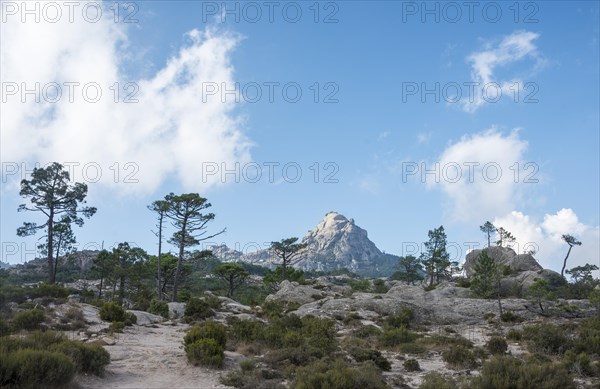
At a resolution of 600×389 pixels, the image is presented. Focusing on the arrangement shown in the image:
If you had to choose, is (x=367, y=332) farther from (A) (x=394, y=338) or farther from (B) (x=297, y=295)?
(B) (x=297, y=295)

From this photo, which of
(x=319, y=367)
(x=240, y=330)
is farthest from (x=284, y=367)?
(x=240, y=330)

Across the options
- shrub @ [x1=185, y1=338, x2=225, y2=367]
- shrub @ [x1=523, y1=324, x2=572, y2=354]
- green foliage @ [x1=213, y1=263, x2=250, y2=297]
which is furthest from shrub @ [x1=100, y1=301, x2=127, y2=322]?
green foliage @ [x1=213, y1=263, x2=250, y2=297]

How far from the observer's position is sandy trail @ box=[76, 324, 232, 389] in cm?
1134

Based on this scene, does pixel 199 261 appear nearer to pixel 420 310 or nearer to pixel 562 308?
pixel 420 310

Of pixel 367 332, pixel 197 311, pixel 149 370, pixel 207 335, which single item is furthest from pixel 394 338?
pixel 197 311

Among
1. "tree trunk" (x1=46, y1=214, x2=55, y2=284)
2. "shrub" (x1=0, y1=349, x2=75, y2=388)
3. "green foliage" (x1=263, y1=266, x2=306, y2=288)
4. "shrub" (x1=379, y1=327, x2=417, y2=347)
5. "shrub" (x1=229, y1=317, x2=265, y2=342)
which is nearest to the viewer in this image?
"shrub" (x1=0, y1=349, x2=75, y2=388)

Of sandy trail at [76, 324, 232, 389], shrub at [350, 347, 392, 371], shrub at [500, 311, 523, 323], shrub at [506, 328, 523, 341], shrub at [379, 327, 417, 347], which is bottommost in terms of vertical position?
shrub at [500, 311, 523, 323]

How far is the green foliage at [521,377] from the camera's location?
10625mm

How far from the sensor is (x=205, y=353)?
1353 centimetres

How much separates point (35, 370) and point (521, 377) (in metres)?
12.2

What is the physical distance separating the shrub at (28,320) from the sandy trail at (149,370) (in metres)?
3.84

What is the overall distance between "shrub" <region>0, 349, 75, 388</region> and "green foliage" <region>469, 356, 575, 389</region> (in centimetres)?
1045

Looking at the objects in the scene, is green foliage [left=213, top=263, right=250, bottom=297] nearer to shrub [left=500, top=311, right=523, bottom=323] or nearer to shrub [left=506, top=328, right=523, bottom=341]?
shrub [left=500, top=311, right=523, bottom=323]

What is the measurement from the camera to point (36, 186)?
37000mm
